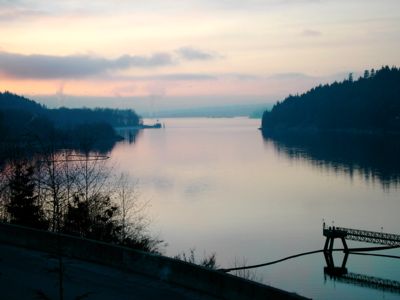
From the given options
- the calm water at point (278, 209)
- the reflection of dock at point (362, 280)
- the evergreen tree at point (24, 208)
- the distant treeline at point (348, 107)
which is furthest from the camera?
the distant treeline at point (348, 107)

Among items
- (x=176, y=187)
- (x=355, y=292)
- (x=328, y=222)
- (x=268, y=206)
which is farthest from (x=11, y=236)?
(x=176, y=187)

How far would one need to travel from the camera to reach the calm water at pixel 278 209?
82.7ft

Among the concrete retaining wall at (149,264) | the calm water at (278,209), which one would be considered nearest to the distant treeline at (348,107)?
the calm water at (278,209)

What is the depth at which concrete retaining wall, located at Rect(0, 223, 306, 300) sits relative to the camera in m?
8.97

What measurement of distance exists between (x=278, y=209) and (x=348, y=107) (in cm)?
12037

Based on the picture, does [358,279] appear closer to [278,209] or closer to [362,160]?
[278,209]

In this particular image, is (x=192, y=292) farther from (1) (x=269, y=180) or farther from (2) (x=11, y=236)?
(1) (x=269, y=180)

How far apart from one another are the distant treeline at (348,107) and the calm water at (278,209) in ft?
203

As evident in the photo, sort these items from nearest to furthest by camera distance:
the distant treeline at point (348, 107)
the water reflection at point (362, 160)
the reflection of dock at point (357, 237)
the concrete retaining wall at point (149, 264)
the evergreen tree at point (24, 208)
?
the concrete retaining wall at point (149, 264) < the evergreen tree at point (24, 208) < the reflection of dock at point (357, 237) < the water reflection at point (362, 160) < the distant treeline at point (348, 107)

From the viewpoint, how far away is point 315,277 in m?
24.0

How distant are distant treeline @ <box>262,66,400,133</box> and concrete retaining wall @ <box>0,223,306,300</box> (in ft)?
409

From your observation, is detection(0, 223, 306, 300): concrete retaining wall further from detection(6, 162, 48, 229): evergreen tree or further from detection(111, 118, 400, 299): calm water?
detection(111, 118, 400, 299): calm water


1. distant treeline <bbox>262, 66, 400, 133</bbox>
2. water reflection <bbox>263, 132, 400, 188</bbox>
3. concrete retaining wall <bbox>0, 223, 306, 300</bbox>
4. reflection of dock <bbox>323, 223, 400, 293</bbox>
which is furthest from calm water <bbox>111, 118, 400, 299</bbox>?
distant treeline <bbox>262, 66, 400, 133</bbox>

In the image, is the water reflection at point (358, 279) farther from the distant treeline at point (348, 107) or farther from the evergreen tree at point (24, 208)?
the distant treeline at point (348, 107)
